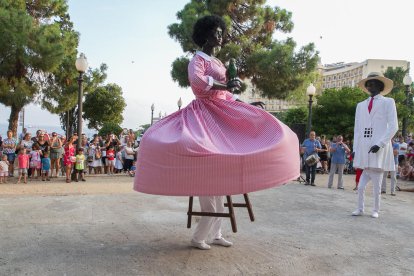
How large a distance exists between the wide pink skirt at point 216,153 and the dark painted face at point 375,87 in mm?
3326

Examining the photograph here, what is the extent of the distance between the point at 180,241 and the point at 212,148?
1441 mm

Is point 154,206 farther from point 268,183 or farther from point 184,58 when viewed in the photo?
point 184,58

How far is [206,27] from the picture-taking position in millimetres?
4004

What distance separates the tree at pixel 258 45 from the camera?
68.0 ft

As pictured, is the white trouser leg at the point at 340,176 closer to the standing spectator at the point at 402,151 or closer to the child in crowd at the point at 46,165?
the standing spectator at the point at 402,151

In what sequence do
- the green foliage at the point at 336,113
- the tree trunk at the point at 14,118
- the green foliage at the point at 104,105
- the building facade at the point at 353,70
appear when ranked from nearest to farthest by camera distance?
the tree trunk at the point at 14,118 → the green foliage at the point at 336,113 → the green foliage at the point at 104,105 → the building facade at the point at 353,70

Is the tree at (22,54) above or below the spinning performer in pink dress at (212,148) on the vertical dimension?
above

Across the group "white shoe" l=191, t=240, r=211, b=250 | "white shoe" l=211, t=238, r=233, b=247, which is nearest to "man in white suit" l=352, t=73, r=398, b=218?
"white shoe" l=211, t=238, r=233, b=247

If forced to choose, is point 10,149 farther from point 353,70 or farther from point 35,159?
point 353,70

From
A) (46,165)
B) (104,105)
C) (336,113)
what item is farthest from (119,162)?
(104,105)

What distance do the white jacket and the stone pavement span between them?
835 mm

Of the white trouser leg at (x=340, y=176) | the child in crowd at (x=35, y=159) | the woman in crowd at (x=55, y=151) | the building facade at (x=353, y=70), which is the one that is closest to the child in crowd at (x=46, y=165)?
the child in crowd at (x=35, y=159)

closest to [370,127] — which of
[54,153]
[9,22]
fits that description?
[54,153]

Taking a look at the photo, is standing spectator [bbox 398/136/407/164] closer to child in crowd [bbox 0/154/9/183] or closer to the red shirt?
the red shirt
